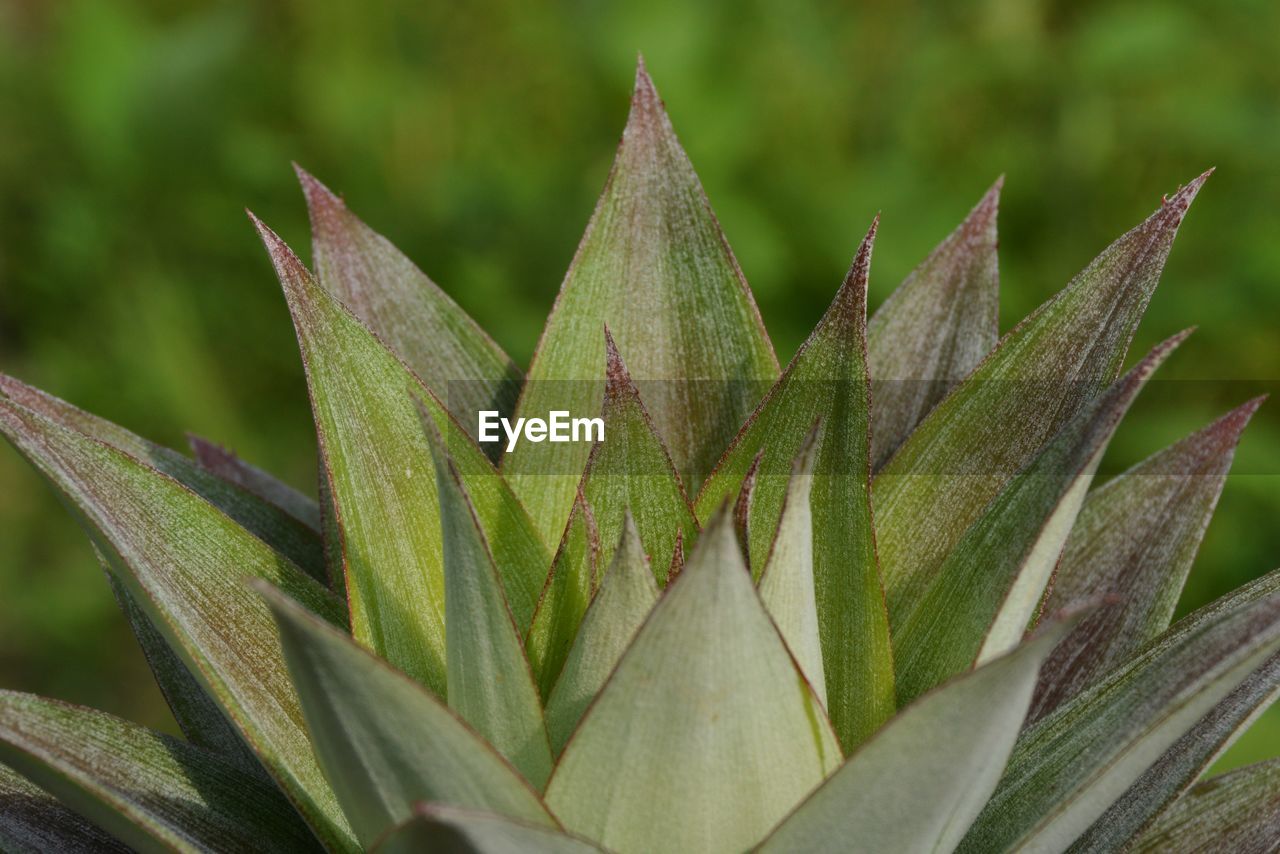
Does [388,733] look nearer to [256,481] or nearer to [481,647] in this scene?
[481,647]

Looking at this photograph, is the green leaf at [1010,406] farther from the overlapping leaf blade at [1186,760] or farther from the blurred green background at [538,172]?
the blurred green background at [538,172]

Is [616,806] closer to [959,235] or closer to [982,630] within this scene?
[982,630]

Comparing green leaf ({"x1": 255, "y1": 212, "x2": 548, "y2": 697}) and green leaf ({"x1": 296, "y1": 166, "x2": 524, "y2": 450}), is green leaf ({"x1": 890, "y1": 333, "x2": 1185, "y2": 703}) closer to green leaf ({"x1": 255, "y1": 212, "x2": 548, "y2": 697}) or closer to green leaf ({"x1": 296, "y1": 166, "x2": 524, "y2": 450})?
green leaf ({"x1": 255, "y1": 212, "x2": 548, "y2": 697})

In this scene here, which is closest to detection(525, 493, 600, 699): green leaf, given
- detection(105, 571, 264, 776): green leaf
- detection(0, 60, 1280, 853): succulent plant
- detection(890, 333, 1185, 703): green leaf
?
detection(0, 60, 1280, 853): succulent plant

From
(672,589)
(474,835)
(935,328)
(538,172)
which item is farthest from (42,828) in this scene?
(538,172)

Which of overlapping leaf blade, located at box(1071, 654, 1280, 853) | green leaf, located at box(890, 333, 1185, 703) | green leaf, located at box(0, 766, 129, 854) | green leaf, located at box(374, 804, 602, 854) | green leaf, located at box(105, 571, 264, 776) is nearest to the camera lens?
green leaf, located at box(374, 804, 602, 854)

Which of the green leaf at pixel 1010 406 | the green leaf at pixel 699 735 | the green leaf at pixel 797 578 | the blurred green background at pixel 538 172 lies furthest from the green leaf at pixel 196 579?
the blurred green background at pixel 538 172
